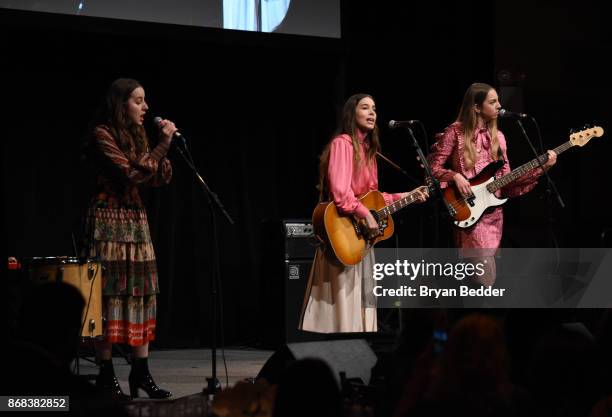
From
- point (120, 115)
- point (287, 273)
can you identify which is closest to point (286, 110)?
point (287, 273)

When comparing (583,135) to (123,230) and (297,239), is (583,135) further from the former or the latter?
(123,230)

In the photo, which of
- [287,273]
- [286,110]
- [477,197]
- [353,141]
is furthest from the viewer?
[286,110]

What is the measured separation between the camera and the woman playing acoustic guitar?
5.16m

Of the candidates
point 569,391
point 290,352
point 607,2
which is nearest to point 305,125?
point 607,2

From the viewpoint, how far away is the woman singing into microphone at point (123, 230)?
4.63 meters

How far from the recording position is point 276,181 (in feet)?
26.7

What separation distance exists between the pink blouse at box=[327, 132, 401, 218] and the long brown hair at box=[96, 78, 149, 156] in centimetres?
119

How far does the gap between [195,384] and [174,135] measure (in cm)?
183

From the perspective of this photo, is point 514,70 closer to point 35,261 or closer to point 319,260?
point 319,260

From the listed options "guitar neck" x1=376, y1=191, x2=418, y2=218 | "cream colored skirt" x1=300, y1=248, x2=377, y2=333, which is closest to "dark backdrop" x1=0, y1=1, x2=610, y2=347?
"guitar neck" x1=376, y1=191, x2=418, y2=218

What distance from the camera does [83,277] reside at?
475 centimetres

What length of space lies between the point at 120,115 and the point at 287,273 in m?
2.91

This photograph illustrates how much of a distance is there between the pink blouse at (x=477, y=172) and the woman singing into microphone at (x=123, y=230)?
1991 mm

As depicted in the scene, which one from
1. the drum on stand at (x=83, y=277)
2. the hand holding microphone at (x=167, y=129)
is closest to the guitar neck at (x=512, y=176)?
the hand holding microphone at (x=167, y=129)
